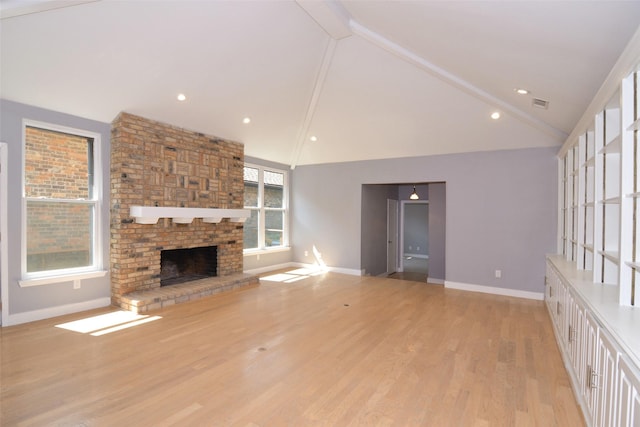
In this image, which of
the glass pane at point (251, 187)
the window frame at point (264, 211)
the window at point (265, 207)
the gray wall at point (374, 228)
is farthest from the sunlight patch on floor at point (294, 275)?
the glass pane at point (251, 187)

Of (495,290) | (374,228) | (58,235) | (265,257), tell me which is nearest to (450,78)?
(495,290)

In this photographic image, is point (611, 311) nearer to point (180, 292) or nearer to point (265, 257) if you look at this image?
point (180, 292)

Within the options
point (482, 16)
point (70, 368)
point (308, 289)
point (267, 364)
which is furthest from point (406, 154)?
point (70, 368)

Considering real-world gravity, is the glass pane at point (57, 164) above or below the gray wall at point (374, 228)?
above

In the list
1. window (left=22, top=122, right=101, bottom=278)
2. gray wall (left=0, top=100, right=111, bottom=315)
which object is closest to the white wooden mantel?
window (left=22, top=122, right=101, bottom=278)

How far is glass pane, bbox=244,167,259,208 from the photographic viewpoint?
7.35 m

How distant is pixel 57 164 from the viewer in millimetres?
4336

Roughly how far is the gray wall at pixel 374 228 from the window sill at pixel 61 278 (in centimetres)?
501

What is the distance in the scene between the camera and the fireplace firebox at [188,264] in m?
5.89

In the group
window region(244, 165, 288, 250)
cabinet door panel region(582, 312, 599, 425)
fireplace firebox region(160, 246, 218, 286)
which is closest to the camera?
cabinet door panel region(582, 312, 599, 425)

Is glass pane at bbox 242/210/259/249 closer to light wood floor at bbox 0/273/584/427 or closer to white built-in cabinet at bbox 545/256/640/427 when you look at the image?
light wood floor at bbox 0/273/584/427

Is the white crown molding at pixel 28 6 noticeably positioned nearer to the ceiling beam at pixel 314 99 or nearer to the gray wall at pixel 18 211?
the gray wall at pixel 18 211

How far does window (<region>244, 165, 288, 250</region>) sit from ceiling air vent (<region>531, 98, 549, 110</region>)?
5.36 m

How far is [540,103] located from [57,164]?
20.4 ft
